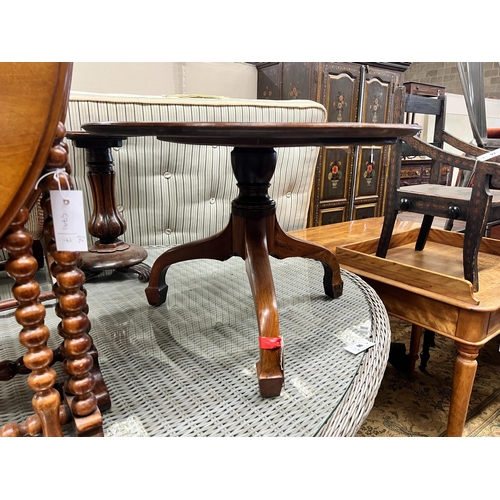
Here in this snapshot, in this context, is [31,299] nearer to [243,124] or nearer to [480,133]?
[243,124]

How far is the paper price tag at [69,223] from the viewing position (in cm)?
41

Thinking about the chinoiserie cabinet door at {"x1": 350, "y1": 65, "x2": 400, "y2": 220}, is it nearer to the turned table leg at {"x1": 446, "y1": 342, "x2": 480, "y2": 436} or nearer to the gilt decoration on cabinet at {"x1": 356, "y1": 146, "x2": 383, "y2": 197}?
the gilt decoration on cabinet at {"x1": 356, "y1": 146, "x2": 383, "y2": 197}

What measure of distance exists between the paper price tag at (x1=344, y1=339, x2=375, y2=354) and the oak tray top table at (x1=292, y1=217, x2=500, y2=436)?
459mm

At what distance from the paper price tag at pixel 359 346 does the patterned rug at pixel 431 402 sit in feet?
2.21

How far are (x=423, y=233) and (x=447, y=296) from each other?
1.82 ft

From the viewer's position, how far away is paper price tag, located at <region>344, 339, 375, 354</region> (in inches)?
27.8

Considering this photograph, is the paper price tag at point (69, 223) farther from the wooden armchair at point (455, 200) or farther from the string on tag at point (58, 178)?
the wooden armchair at point (455, 200)

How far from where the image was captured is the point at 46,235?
1.45 feet

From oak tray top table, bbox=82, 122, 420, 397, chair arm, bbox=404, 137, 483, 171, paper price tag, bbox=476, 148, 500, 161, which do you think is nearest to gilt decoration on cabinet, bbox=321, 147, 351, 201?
chair arm, bbox=404, 137, 483, 171

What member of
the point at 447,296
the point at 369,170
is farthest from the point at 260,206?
the point at 369,170

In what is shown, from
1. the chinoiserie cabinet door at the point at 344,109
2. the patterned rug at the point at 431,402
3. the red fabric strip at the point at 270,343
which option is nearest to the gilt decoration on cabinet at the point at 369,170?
the chinoiserie cabinet door at the point at 344,109

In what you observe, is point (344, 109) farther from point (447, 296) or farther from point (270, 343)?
point (270, 343)

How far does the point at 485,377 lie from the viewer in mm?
1578

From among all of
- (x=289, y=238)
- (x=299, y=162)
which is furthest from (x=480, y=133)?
(x=289, y=238)
